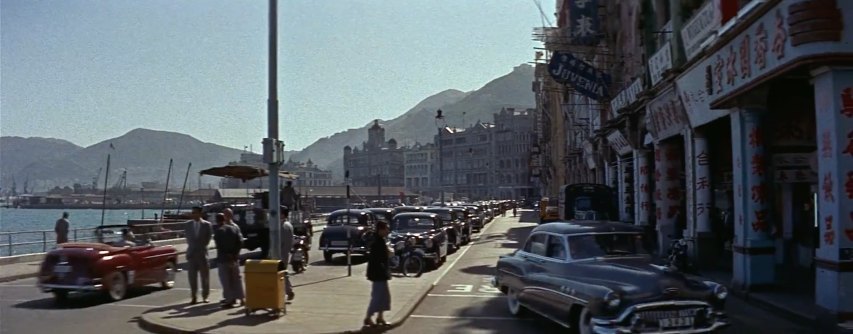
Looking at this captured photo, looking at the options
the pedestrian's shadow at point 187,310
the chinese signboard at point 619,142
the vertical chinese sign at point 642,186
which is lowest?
the pedestrian's shadow at point 187,310

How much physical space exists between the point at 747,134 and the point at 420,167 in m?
178

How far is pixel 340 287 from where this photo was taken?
17.1 meters

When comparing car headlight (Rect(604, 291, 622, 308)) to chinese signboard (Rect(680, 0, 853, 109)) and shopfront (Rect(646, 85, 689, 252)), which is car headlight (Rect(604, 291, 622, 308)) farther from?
shopfront (Rect(646, 85, 689, 252))

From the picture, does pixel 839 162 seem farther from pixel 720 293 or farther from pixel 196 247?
pixel 196 247

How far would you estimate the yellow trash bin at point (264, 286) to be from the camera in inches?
489

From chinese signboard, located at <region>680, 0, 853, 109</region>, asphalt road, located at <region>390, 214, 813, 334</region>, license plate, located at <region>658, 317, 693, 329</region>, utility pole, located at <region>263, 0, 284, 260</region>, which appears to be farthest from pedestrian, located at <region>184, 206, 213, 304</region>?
chinese signboard, located at <region>680, 0, 853, 109</region>

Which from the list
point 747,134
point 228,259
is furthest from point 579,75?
point 228,259

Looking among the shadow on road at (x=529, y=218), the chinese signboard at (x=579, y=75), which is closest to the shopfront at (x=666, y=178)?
the chinese signboard at (x=579, y=75)

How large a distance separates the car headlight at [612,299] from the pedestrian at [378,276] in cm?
369

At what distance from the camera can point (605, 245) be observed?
448 inches

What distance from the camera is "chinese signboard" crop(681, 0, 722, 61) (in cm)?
1736

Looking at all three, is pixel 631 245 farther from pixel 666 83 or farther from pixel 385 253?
pixel 666 83

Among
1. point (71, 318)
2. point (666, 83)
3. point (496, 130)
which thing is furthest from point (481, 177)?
point (71, 318)

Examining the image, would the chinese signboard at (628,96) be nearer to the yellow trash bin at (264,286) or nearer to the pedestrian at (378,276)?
the pedestrian at (378,276)
